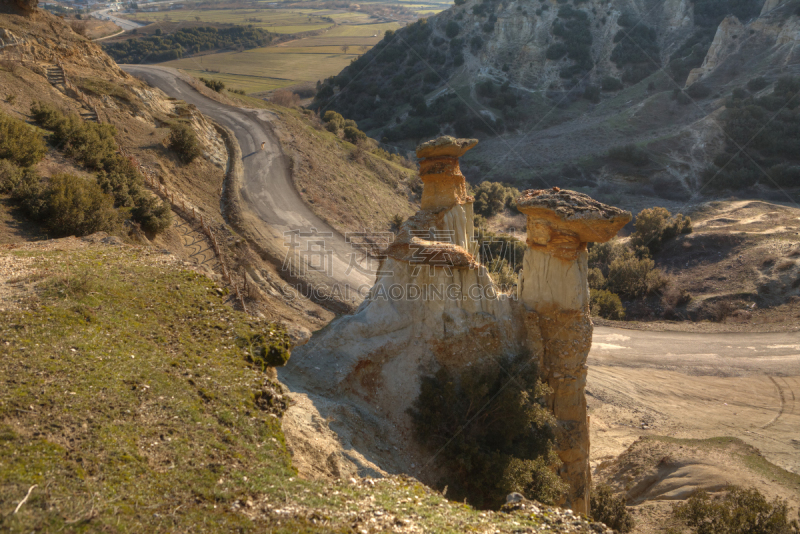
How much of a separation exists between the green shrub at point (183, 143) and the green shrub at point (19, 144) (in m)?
8.41

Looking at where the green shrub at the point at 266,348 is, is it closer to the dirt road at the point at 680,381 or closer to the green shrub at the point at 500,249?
the dirt road at the point at 680,381

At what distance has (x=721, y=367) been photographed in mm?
20688

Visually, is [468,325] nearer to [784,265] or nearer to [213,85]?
[784,265]

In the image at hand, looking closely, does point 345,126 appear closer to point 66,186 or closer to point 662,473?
point 66,186

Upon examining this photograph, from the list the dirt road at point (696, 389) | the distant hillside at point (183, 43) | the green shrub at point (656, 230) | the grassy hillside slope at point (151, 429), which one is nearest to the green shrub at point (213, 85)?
the green shrub at point (656, 230)

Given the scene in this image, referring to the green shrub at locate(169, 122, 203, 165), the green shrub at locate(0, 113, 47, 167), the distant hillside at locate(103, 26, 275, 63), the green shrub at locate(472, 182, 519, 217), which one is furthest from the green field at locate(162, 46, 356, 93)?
the green shrub at locate(0, 113, 47, 167)

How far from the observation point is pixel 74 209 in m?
14.8

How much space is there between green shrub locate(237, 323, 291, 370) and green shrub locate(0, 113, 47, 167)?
13.4 metres

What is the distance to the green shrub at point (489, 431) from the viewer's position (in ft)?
32.0

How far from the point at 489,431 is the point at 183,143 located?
23.0 meters

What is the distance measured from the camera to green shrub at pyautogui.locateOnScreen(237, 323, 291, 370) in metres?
8.75

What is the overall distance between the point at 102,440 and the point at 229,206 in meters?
21.1

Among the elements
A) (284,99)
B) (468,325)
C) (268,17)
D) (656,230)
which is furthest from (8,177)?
(268,17)

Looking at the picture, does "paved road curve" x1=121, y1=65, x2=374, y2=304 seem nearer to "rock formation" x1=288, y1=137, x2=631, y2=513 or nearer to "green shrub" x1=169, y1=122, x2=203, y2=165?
"green shrub" x1=169, y1=122, x2=203, y2=165
